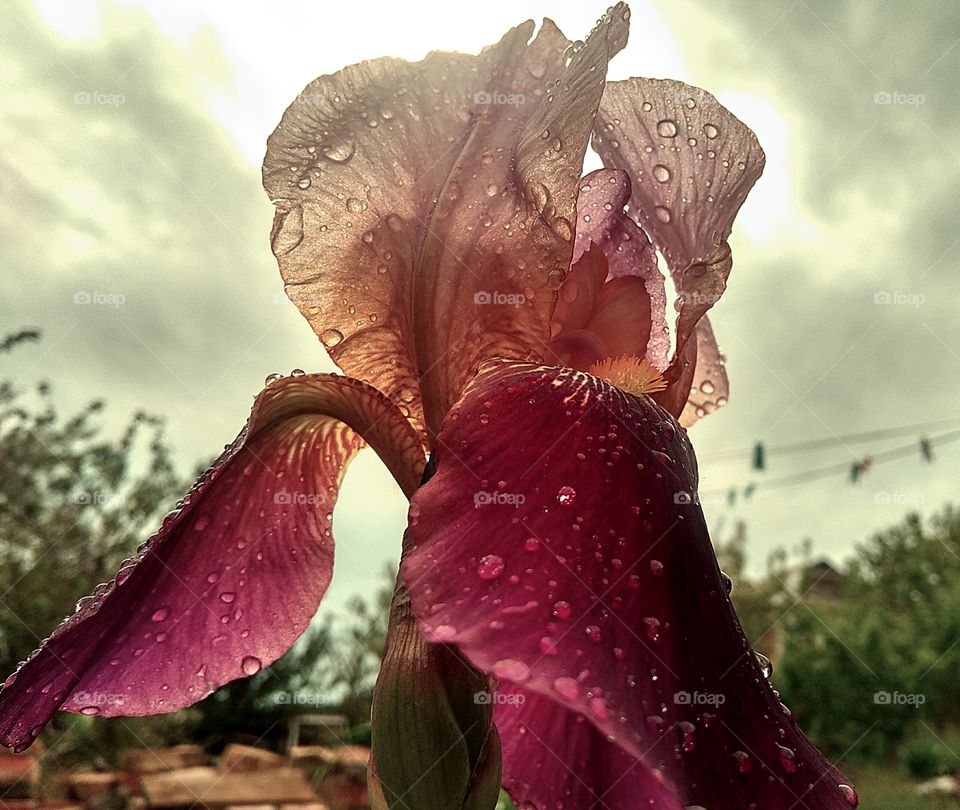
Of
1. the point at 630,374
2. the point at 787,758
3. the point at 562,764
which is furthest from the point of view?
the point at 630,374

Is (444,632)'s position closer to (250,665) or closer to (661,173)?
(250,665)

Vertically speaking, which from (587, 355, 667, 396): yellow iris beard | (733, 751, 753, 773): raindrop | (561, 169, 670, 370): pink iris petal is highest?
(561, 169, 670, 370): pink iris petal

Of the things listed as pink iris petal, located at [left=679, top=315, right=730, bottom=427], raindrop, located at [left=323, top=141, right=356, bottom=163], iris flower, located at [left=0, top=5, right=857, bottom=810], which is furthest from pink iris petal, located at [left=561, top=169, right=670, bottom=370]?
raindrop, located at [left=323, top=141, right=356, bottom=163]

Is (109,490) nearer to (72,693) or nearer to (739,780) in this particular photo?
(72,693)

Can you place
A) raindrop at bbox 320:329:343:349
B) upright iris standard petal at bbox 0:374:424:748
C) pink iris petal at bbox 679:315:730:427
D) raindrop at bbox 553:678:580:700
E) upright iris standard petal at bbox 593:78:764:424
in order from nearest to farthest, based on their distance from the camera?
raindrop at bbox 553:678:580:700 → upright iris standard petal at bbox 0:374:424:748 → raindrop at bbox 320:329:343:349 → upright iris standard petal at bbox 593:78:764:424 → pink iris petal at bbox 679:315:730:427

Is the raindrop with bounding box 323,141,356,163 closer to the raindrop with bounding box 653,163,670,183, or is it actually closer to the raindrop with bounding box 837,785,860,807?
the raindrop with bounding box 653,163,670,183

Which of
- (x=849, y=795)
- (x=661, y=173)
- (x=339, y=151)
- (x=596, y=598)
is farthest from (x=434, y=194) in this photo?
(x=849, y=795)

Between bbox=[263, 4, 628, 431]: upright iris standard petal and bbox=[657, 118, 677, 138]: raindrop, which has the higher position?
bbox=[657, 118, 677, 138]: raindrop

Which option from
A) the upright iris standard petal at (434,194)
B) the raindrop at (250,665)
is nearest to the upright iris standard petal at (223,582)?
the raindrop at (250,665)
